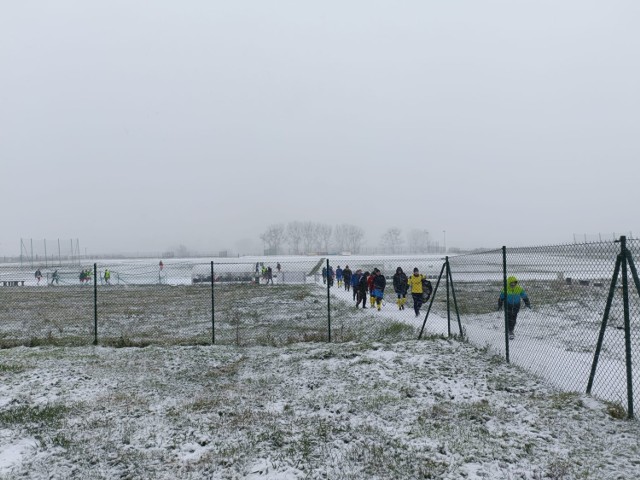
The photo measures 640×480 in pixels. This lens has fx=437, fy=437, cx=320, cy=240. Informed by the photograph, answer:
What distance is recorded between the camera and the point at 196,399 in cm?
590

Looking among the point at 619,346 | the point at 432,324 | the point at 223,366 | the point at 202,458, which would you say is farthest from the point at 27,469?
the point at 432,324

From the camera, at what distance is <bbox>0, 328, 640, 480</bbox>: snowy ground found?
3.94 metres

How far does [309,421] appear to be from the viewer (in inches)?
197

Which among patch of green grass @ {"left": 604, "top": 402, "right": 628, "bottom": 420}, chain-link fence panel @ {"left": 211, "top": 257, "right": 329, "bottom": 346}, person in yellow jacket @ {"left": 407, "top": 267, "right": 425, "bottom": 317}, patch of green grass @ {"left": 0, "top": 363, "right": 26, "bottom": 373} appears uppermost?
person in yellow jacket @ {"left": 407, "top": 267, "right": 425, "bottom": 317}

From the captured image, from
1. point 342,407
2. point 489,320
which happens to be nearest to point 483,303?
point 489,320

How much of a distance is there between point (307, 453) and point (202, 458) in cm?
100

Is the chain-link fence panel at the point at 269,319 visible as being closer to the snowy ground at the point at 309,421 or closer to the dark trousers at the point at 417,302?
the snowy ground at the point at 309,421

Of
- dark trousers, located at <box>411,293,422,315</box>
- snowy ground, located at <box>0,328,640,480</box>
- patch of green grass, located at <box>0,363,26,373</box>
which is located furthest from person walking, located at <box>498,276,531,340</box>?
patch of green grass, located at <box>0,363,26,373</box>

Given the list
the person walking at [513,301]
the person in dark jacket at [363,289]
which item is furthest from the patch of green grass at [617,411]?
the person in dark jacket at [363,289]

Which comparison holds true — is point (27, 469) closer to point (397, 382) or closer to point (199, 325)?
point (397, 382)

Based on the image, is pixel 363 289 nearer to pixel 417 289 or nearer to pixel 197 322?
pixel 417 289

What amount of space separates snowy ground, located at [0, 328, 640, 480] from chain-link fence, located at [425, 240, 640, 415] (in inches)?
19.8

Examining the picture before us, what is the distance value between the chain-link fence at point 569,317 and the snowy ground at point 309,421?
50 centimetres

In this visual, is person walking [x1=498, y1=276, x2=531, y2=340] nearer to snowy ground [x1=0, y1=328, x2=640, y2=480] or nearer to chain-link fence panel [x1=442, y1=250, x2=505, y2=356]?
chain-link fence panel [x1=442, y1=250, x2=505, y2=356]
